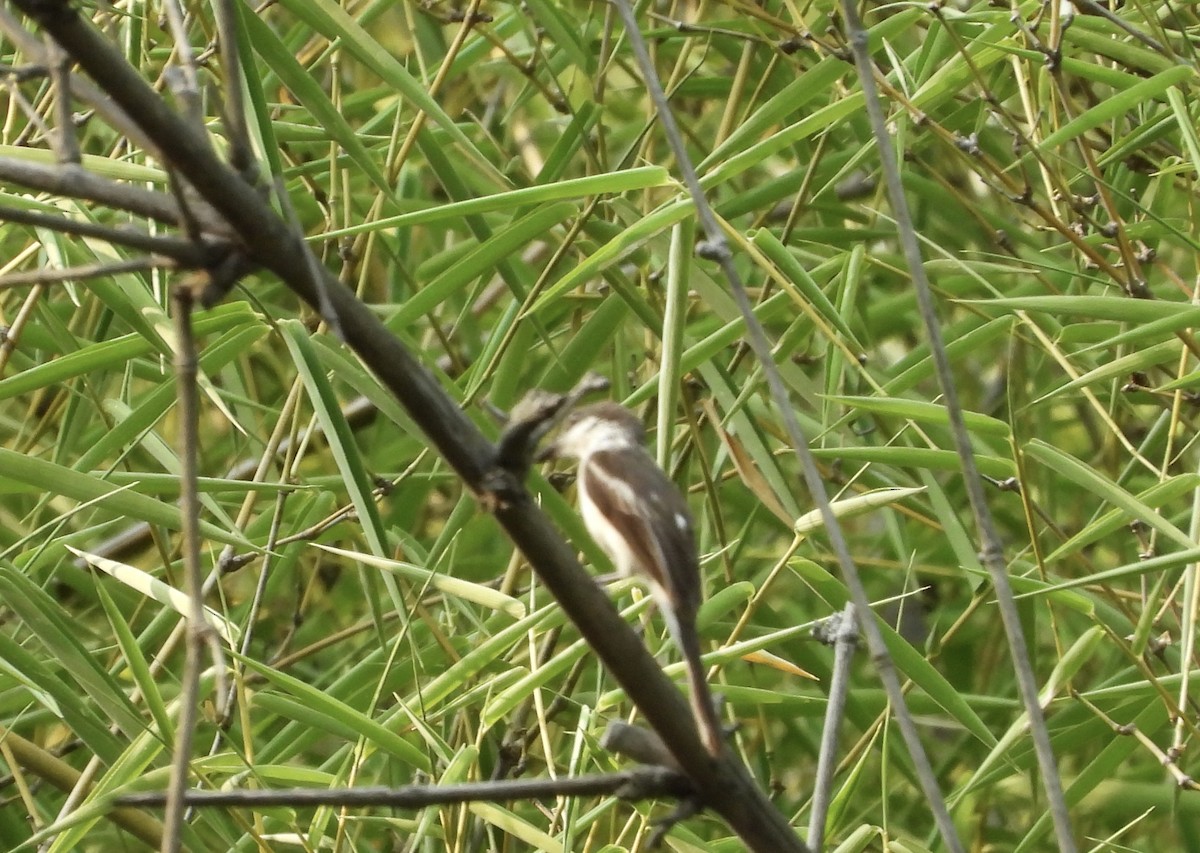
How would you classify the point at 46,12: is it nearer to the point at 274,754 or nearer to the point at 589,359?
the point at 589,359

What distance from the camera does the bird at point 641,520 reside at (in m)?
0.94

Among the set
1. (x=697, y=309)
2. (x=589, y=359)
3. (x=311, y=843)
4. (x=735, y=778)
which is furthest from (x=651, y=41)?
(x=735, y=778)

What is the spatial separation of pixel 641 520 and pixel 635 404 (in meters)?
0.57

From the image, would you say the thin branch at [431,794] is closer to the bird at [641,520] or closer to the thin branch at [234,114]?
the bird at [641,520]

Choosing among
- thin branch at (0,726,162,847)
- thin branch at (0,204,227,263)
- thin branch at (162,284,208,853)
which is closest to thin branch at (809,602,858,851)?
thin branch at (162,284,208,853)

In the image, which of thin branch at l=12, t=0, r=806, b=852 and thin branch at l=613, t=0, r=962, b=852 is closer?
thin branch at l=12, t=0, r=806, b=852

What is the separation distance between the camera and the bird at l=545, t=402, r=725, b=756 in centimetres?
94

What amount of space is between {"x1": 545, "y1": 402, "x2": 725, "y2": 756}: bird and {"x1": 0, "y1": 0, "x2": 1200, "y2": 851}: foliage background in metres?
0.09

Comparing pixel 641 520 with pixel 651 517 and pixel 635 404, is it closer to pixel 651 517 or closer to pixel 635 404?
pixel 651 517

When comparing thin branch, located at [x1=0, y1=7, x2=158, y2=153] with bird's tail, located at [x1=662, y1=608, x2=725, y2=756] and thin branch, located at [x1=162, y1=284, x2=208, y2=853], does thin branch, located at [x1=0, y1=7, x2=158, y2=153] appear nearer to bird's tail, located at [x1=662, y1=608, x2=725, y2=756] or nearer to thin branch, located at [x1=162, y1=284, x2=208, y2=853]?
thin branch, located at [x1=162, y1=284, x2=208, y2=853]

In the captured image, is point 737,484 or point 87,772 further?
point 737,484

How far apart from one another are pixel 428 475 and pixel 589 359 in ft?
0.95

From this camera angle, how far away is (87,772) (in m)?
1.48

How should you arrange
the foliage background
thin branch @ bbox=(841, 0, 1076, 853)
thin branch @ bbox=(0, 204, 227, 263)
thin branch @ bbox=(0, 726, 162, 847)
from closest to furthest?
thin branch @ bbox=(0, 204, 227, 263), thin branch @ bbox=(841, 0, 1076, 853), the foliage background, thin branch @ bbox=(0, 726, 162, 847)
